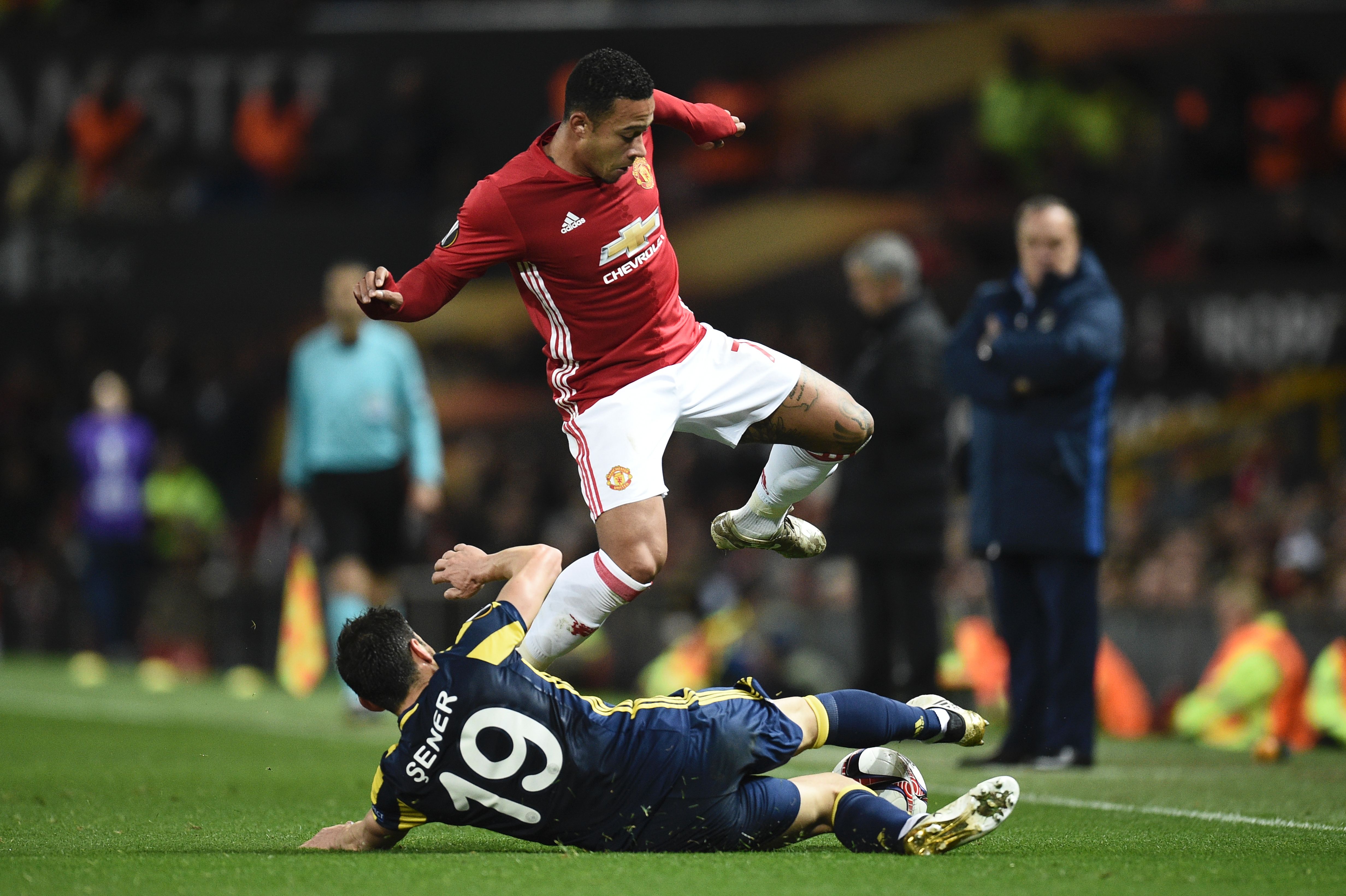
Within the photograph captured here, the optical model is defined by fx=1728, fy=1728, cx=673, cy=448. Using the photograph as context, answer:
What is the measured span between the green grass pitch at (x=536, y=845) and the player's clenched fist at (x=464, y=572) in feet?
2.50

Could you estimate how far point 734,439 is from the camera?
6191 mm

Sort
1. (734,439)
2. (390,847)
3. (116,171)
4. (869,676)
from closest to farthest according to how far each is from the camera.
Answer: (390,847) → (734,439) → (869,676) → (116,171)

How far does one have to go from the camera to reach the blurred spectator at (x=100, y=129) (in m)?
16.9

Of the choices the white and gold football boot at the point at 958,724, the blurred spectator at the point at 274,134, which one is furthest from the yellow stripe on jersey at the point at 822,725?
the blurred spectator at the point at 274,134

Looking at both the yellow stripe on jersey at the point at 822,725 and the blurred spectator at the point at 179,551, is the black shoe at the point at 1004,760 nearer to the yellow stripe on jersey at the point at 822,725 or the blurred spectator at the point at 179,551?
the yellow stripe on jersey at the point at 822,725

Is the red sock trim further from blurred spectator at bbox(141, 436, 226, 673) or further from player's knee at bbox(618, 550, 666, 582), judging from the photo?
blurred spectator at bbox(141, 436, 226, 673)

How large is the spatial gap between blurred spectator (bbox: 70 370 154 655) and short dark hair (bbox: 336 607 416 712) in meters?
10.3

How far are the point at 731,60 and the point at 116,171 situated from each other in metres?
6.13

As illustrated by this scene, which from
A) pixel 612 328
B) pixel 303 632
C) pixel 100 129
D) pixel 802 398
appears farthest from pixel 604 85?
pixel 100 129

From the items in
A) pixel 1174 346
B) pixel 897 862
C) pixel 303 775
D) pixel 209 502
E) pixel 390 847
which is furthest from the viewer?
pixel 209 502

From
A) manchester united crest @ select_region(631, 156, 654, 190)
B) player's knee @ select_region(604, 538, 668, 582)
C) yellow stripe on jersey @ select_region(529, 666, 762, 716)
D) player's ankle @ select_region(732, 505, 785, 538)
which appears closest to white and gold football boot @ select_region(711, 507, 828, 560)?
player's ankle @ select_region(732, 505, 785, 538)

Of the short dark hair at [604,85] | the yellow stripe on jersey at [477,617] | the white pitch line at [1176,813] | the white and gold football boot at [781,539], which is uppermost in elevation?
the short dark hair at [604,85]

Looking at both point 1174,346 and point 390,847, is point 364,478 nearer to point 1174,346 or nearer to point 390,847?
point 390,847

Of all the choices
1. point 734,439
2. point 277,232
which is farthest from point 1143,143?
point 734,439
